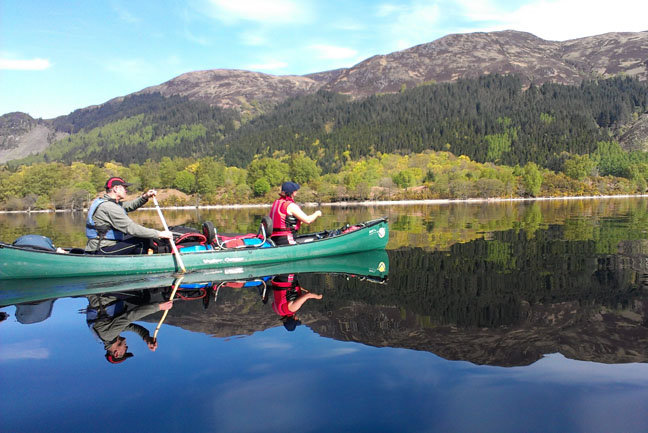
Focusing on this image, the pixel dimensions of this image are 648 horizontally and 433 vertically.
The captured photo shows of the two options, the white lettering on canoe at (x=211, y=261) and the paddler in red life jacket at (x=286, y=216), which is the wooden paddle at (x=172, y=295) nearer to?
the white lettering on canoe at (x=211, y=261)

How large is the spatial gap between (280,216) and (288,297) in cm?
580

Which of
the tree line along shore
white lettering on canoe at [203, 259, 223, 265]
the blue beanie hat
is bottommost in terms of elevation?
the tree line along shore

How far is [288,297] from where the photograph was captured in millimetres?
12086

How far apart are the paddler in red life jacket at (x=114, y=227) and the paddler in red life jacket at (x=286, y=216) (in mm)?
4174

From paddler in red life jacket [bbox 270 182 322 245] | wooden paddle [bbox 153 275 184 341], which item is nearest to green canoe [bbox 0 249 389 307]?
Result: wooden paddle [bbox 153 275 184 341]

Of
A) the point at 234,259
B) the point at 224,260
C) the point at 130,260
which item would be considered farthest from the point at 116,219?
the point at 234,259

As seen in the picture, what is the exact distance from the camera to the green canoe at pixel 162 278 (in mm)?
13094

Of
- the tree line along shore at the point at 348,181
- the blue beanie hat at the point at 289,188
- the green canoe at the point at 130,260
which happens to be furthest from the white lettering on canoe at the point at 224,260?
the tree line along shore at the point at 348,181

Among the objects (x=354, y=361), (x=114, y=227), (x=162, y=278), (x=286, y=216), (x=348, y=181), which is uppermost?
(x=114, y=227)

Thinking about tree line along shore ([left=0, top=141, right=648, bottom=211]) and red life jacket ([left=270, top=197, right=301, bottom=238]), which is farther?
tree line along shore ([left=0, top=141, right=648, bottom=211])

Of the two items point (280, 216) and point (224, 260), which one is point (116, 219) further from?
point (280, 216)

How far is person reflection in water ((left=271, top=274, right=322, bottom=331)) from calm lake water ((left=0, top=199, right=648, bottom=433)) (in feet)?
0.79

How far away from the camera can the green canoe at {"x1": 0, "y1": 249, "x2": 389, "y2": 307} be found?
13.1 m

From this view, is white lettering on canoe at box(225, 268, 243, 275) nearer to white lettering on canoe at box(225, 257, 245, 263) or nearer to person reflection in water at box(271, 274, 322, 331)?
white lettering on canoe at box(225, 257, 245, 263)
